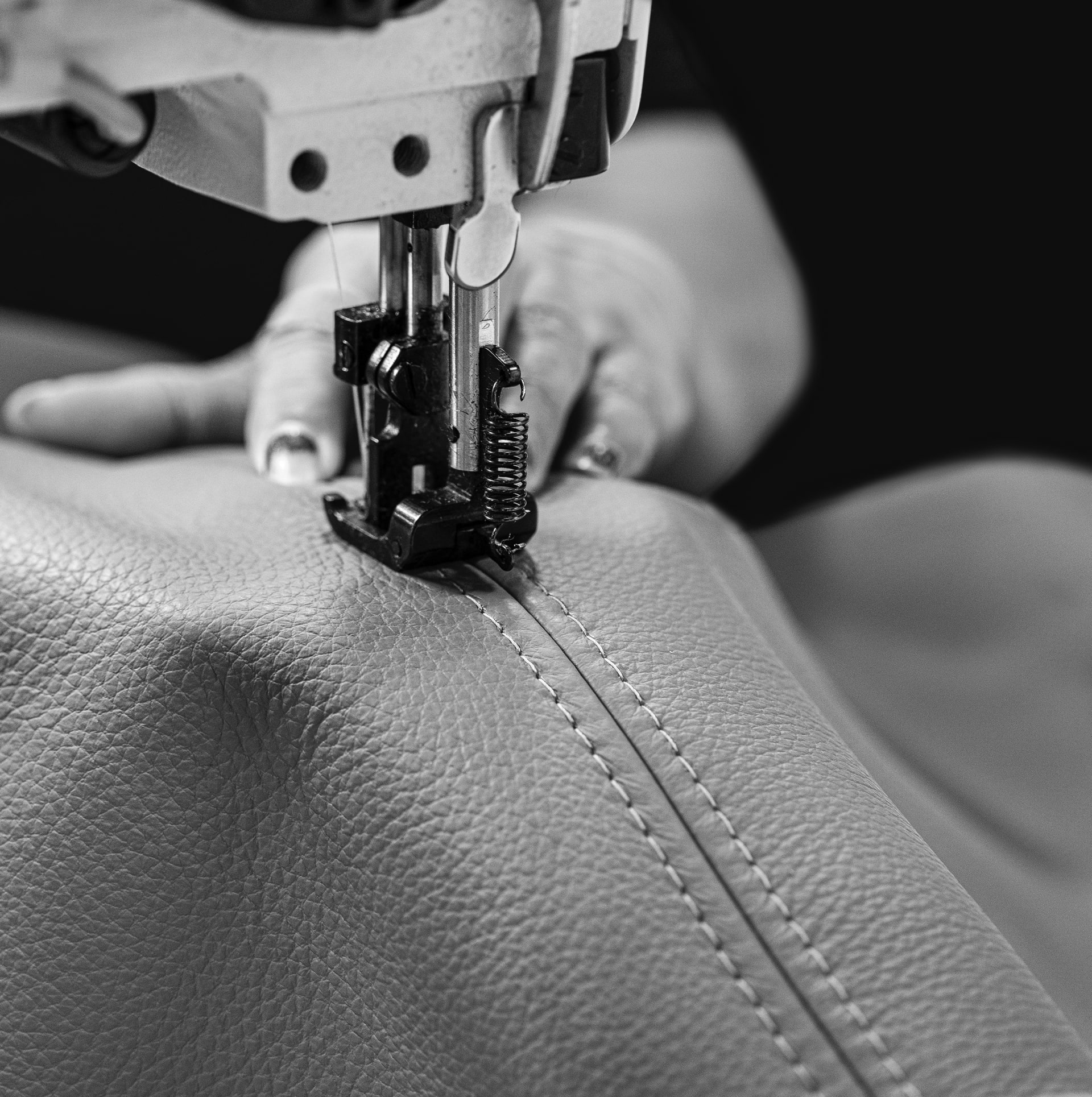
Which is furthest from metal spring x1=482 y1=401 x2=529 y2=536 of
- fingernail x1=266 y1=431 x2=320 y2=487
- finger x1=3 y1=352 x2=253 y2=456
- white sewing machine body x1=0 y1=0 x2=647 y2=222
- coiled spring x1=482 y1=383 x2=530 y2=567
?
finger x1=3 y1=352 x2=253 y2=456

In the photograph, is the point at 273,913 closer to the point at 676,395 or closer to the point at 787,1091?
the point at 787,1091

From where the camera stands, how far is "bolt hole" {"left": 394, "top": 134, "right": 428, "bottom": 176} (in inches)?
23.9

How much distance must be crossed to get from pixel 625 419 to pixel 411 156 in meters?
0.42

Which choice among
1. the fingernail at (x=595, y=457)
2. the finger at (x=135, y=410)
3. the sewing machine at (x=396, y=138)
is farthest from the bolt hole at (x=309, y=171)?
the finger at (x=135, y=410)

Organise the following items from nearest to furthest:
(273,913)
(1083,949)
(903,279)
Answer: (273,913) → (1083,949) → (903,279)

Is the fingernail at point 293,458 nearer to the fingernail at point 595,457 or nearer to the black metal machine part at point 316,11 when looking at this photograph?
the fingernail at point 595,457

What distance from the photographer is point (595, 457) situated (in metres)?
0.94

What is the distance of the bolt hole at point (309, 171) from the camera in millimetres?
580

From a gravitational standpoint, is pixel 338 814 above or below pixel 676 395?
above

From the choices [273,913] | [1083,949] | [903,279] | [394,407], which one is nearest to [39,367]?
[394,407]

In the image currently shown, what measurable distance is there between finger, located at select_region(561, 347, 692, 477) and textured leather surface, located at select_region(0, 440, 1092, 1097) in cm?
21

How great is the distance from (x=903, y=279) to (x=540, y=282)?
54.3 inches

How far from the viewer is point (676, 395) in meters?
1.20

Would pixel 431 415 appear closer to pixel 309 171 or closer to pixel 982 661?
pixel 309 171
